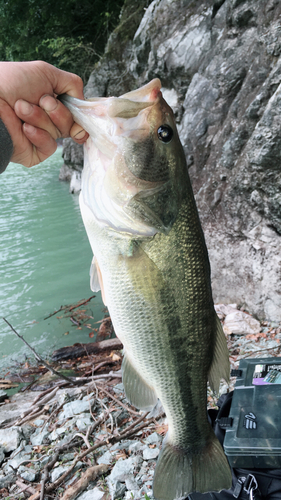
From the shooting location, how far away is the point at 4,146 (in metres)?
1.77

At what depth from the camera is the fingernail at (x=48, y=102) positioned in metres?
1.70

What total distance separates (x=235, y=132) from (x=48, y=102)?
385 centimetres

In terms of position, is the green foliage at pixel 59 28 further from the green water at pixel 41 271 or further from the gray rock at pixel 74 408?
the gray rock at pixel 74 408

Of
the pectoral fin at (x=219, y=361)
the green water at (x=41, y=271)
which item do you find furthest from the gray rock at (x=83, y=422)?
the green water at (x=41, y=271)

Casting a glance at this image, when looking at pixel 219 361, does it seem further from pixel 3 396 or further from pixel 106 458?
pixel 3 396

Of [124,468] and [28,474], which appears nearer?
[124,468]

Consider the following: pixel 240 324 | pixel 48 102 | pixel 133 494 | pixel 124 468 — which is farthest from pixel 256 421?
pixel 240 324

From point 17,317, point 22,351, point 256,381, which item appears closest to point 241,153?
point 256,381

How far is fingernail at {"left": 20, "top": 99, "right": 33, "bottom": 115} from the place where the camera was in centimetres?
171

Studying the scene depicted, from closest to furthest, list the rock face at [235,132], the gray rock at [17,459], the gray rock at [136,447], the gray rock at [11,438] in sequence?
the gray rock at [136,447]
the gray rock at [17,459]
the gray rock at [11,438]
the rock face at [235,132]

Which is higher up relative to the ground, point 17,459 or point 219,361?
point 219,361

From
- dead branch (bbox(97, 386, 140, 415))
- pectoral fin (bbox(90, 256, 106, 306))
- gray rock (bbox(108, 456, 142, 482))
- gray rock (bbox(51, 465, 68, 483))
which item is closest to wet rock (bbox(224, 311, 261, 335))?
dead branch (bbox(97, 386, 140, 415))

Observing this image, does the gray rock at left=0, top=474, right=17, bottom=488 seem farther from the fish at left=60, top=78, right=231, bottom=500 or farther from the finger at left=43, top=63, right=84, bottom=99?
the finger at left=43, top=63, right=84, bottom=99

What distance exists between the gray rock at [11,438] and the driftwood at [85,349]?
173cm
